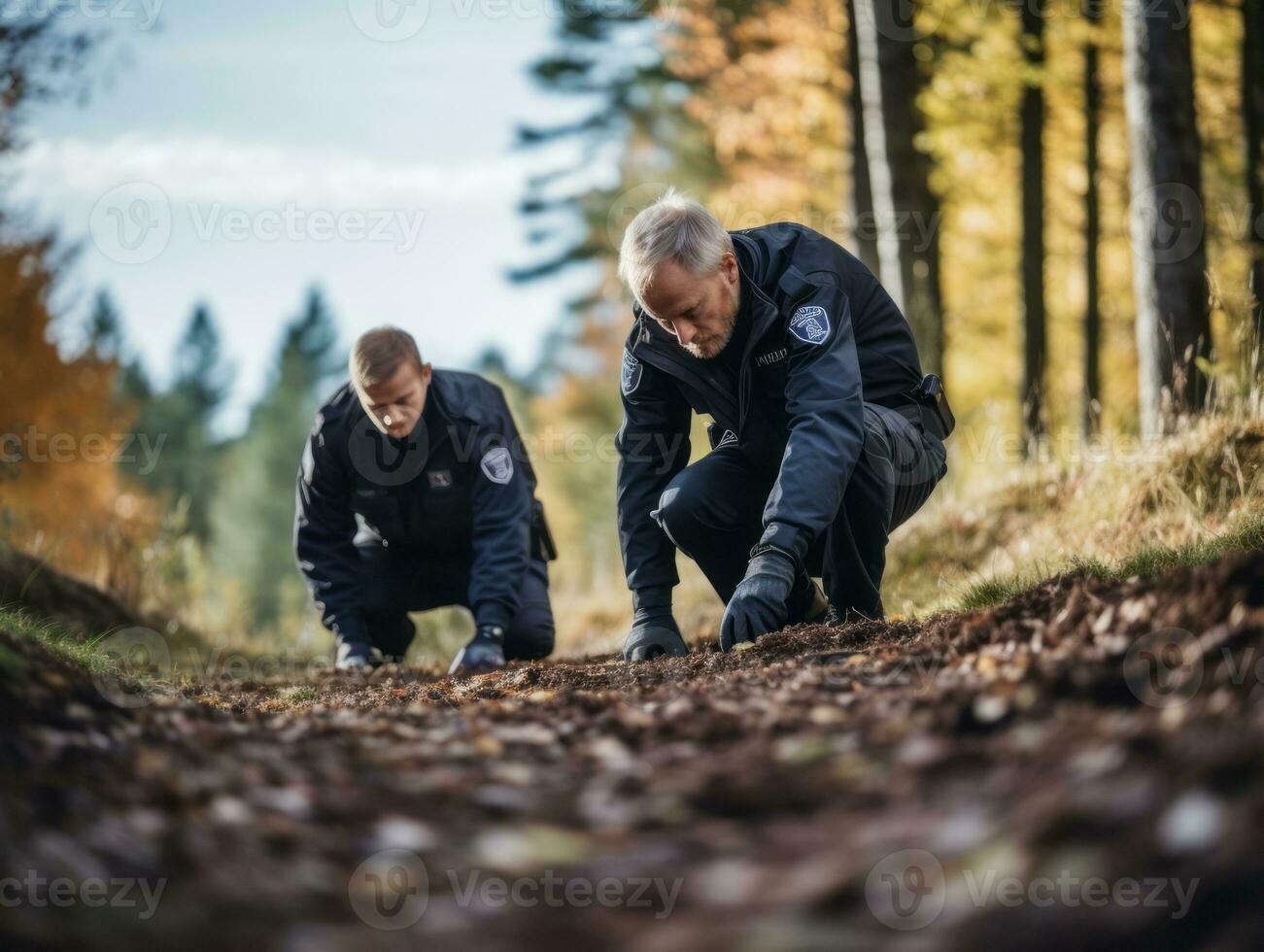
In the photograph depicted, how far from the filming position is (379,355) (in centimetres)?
456

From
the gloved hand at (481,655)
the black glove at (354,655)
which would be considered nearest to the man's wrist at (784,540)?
the gloved hand at (481,655)

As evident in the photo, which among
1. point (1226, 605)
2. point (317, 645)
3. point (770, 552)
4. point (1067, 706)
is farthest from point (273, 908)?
point (317, 645)

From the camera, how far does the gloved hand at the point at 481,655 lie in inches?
167

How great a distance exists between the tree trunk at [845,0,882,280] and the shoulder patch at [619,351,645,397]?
5.17 meters

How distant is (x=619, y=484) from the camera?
4.24 meters

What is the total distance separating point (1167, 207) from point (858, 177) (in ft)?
14.5

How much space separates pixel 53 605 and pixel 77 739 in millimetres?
4302
